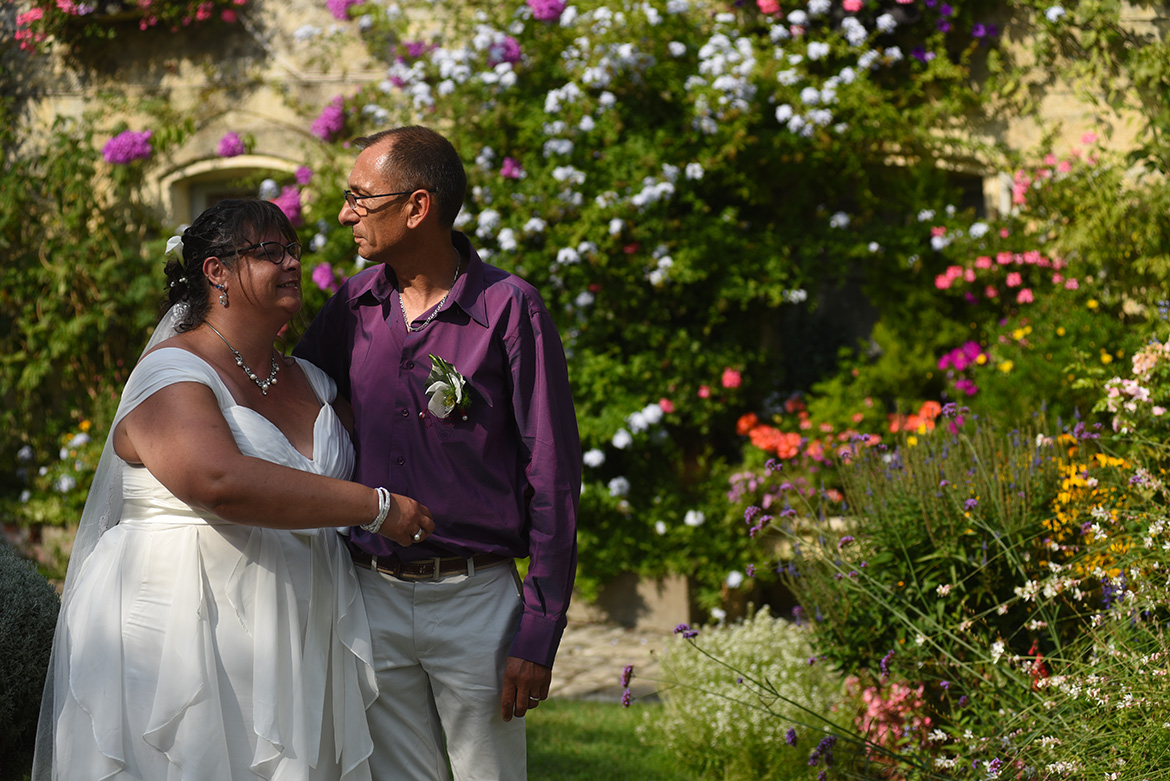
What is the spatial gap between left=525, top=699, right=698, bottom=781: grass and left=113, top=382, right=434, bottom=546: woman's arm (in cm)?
204

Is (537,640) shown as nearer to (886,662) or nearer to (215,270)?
(215,270)

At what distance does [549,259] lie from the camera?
19.0 ft

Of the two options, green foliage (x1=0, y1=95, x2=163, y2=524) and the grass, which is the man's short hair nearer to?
the grass

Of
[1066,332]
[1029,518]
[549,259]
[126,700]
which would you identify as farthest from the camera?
[549,259]

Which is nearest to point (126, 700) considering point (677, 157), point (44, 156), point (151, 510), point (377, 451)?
point (151, 510)

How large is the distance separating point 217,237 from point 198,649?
90cm

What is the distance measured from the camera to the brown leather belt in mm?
2359

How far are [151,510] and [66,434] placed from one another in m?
5.63

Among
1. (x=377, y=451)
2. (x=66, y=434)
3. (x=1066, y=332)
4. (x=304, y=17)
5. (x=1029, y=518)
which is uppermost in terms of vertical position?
(x=304, y=17)

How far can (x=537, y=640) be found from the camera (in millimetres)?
2260

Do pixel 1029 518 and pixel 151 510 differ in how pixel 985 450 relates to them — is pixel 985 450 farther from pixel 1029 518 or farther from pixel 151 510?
pixel 151 510

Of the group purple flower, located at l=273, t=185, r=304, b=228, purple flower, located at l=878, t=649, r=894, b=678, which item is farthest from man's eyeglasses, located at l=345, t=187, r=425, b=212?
purple flower, located at l=273, t=185, r=304, b=228

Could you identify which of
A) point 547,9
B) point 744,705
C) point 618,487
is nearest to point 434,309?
point 744,705

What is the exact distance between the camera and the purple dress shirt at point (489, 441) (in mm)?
2316
